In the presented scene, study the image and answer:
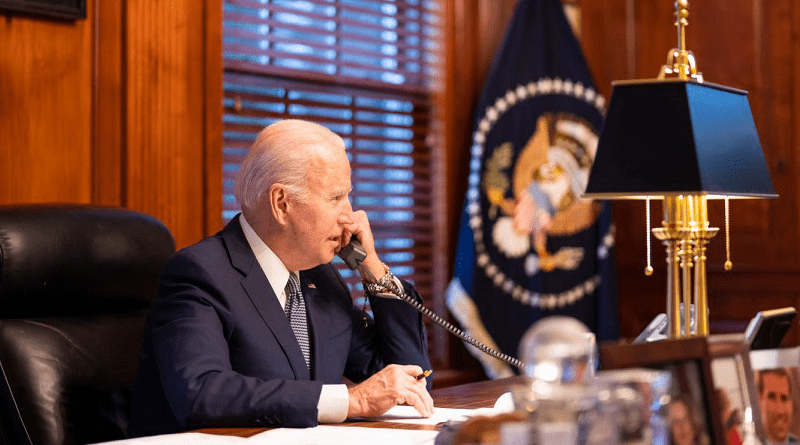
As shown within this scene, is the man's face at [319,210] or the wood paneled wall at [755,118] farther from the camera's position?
the wood paneled wall at [755,118]

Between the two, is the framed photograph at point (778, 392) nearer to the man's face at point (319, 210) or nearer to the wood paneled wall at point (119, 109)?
the man's face at point (319, 210)

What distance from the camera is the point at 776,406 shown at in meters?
1.27

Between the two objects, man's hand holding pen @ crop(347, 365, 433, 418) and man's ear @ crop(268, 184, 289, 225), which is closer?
man's hand holding pen @ crop(347, 365, 433, 418)

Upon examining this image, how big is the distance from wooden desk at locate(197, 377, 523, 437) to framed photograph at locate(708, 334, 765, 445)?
0.57 m

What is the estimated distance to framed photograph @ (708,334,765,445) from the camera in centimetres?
117

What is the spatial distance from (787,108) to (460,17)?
1341 mm

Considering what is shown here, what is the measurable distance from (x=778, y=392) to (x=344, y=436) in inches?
25.7

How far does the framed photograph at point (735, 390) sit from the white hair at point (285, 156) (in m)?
1.09

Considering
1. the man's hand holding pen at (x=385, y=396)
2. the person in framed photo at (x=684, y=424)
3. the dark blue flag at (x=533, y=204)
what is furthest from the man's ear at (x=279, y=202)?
the dark blue flag at (x=533, y=204)

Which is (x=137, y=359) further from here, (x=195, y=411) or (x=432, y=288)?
(x=432, y=288)

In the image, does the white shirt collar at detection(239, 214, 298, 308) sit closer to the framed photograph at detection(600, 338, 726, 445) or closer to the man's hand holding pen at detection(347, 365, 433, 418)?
the man's hand holding pen at detection(347, 365, 433, 418)

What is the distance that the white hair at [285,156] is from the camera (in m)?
2.11

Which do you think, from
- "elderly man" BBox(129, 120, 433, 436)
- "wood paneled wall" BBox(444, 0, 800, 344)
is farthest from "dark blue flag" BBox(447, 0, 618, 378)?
"elderly man" BBox(129, 120, 433, 436)

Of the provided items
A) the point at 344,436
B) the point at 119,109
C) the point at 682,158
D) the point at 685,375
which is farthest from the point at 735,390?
the point at 119,109
